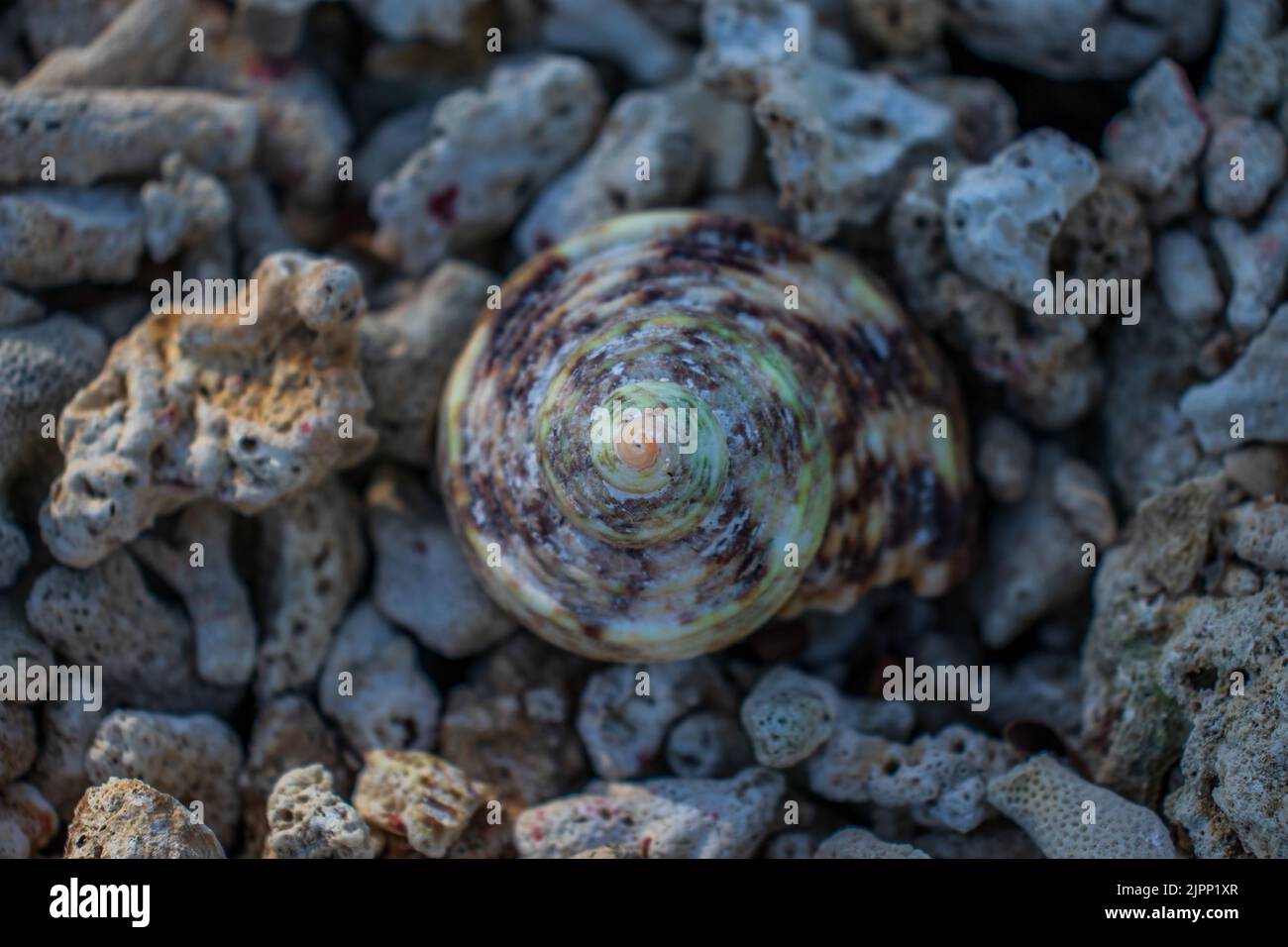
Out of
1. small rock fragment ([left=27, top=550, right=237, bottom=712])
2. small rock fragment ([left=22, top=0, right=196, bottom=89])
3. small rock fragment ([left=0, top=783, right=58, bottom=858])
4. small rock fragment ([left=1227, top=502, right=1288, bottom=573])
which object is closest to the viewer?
small rock fragment ([left=1227, top=502, right=1288, bottom=573])

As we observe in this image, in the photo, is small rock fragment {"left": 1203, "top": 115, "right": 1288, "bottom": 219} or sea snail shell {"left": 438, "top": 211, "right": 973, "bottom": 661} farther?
small rock fragment {"left": 1203, "top": 115, "right": 1288, "bottom": 219}

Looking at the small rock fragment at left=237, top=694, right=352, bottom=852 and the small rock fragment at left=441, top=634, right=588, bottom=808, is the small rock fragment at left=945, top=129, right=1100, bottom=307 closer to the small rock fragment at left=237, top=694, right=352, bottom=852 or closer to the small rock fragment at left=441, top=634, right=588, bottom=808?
the small rock fragment at left=441, top=634, right=588, bottom=808

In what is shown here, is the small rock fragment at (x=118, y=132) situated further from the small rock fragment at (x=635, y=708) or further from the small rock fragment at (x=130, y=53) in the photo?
the small rock fragment at (x=635, y=708)

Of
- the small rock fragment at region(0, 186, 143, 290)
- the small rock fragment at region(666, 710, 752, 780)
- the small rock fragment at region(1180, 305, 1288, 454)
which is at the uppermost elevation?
the small rock fragment at region(0, 186, 143, 290)

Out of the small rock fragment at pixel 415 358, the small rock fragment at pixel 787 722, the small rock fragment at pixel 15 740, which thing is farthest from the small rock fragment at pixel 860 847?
the small rock fragment at pixel 15 740

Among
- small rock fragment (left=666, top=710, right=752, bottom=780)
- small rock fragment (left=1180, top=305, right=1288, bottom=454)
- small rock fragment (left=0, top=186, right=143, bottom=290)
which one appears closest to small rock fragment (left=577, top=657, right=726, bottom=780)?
→ small rock fragment (left=666, top=710, right=752, bottom=780)
